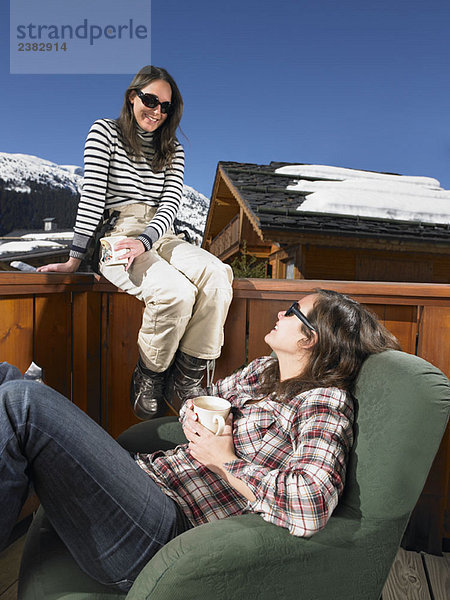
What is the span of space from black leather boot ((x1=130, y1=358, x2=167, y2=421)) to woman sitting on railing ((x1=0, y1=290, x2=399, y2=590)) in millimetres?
511

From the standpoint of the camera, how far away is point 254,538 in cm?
103

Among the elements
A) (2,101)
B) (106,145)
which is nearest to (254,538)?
(106,145)

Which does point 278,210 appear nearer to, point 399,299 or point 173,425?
point 399,299

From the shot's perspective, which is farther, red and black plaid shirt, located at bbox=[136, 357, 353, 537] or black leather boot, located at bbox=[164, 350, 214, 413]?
black leather boot, located at bbox=[164, 350, 214, 413]

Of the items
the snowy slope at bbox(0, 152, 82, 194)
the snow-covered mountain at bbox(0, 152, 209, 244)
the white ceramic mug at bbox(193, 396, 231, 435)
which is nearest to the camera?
the white ceramic mug at bbox(193, 396, 231, 435)

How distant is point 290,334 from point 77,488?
823mm

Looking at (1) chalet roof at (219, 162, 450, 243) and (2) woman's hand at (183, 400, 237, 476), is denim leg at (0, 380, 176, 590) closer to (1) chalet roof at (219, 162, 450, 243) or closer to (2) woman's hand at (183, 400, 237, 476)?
(2) woman's hand at (183, 400, 237, 476)

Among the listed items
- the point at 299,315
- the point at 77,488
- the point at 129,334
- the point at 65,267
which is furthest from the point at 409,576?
the point at 65,267

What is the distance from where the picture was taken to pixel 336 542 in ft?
3.63

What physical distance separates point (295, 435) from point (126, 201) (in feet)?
4.22

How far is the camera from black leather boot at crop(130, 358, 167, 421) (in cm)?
197

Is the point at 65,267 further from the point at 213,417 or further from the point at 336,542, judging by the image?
the point at 336,542

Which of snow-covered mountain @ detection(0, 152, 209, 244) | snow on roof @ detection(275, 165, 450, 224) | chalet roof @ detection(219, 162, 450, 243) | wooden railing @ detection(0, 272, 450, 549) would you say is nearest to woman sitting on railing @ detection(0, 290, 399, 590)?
wooden railing @ detection(0, 272, 450, 549)

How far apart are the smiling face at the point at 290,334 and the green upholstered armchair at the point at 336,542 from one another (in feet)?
0.89
